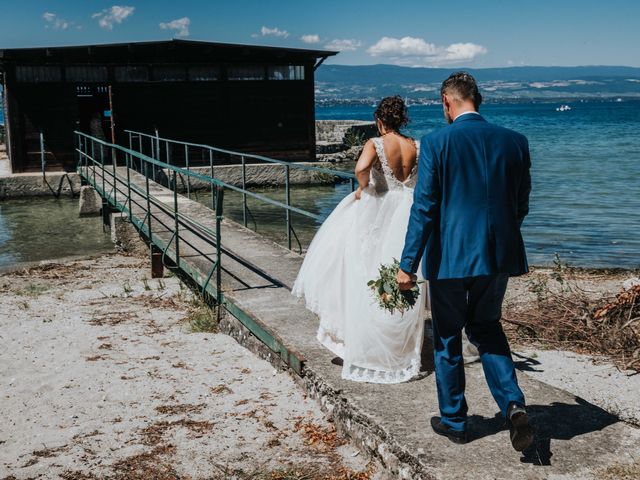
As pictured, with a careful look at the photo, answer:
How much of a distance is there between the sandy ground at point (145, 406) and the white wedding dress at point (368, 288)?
0.46 metres

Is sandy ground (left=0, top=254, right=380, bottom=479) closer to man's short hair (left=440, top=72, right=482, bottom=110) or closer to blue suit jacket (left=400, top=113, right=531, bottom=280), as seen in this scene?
Result: blue suit jacket (left=400, top=113, right=531, bottom=280)

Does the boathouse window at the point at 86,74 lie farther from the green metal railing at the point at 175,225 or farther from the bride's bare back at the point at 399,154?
the bride's bare back at the point at 399,154

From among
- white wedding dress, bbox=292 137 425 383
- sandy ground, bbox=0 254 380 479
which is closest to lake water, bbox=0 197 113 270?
sandy ground, bbox=0 254 380 479

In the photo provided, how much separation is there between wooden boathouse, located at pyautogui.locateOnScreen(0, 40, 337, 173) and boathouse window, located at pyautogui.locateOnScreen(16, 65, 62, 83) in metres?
0.03

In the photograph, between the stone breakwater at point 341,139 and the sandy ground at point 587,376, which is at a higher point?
the stone breakwater at point 341,139

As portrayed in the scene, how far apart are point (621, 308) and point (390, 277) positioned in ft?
11.5

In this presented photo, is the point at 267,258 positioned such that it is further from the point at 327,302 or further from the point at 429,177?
the point at 429,177

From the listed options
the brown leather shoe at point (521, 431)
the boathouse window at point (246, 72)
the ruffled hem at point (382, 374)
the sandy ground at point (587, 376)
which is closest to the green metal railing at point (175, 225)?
the ruffled hem at point (382, 374)

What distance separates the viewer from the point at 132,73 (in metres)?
19.5

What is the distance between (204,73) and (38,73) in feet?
14.4

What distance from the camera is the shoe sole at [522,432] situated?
310cm

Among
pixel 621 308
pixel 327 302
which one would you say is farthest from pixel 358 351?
pixel 621 308

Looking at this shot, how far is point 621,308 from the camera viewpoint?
20.4 ft

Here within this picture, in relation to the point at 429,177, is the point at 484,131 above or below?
above
